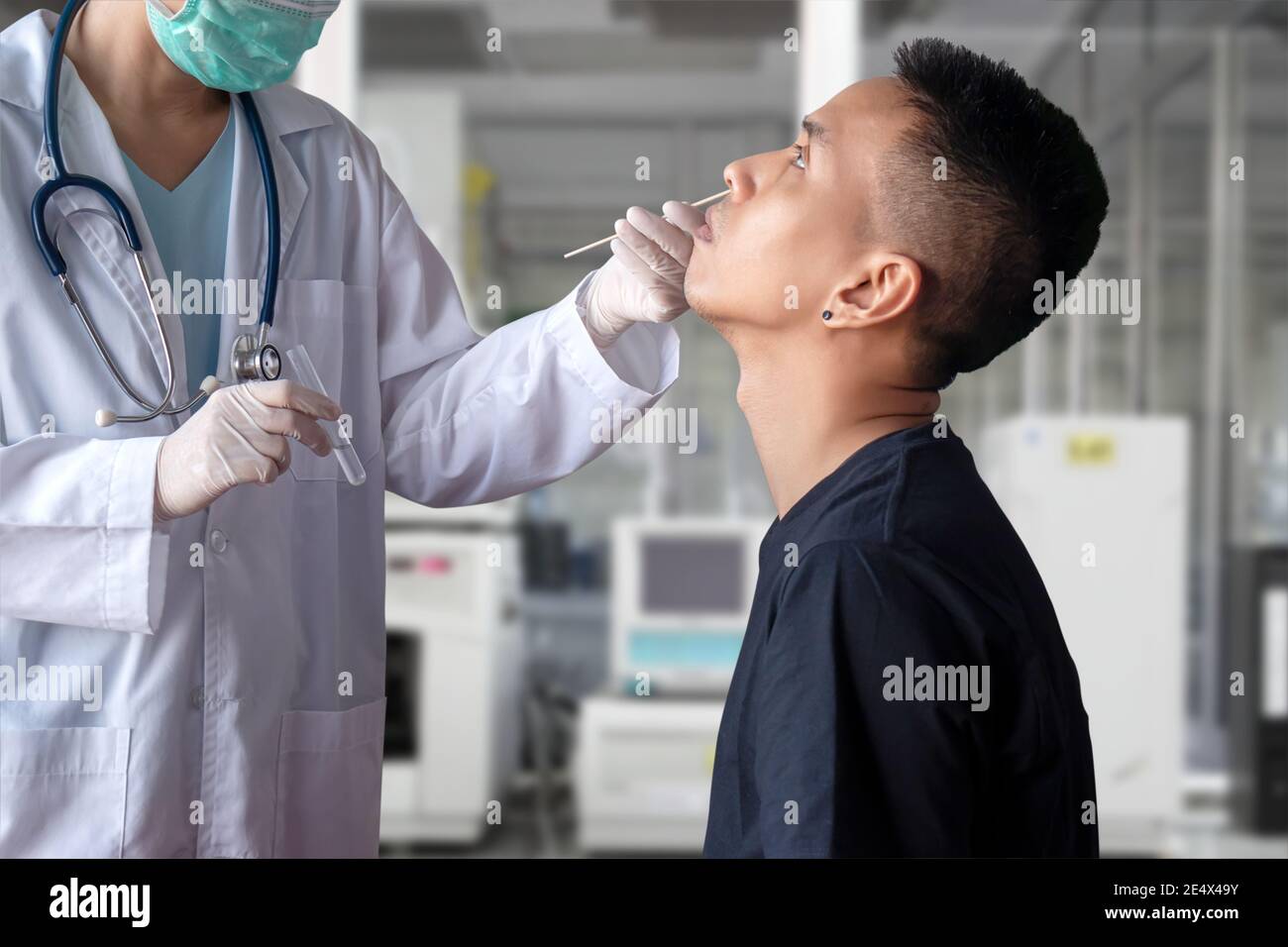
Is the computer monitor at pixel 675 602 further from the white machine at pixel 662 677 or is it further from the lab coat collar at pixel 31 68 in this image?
the lab coat collar at pixel 31 68

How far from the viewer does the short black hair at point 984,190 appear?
89cm

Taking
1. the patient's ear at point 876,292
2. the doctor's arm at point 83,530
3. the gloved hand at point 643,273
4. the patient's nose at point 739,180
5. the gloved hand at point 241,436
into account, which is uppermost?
the patient's nose at point 739,180

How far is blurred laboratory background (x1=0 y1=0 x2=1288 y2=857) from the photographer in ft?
11.1

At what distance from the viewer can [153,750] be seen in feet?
3.18

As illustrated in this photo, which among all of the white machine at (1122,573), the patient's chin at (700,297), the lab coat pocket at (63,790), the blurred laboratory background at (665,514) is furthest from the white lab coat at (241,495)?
the white machine at (1122,573)

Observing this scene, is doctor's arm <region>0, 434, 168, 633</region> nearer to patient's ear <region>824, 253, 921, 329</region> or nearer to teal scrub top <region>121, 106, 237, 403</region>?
teal scrub top <region>121, 106, 237, 403</region>

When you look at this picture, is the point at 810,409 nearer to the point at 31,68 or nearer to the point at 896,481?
the point at 896,481

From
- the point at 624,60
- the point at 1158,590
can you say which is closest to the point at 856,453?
the point at 1158,590

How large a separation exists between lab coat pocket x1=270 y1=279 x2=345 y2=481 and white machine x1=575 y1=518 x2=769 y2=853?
90.3 inches

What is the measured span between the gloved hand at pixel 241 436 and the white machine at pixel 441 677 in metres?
2.57

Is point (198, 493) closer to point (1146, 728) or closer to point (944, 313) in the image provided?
point (944, 313)

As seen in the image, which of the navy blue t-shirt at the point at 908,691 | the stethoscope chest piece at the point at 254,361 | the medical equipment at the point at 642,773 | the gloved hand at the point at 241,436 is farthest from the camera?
the medical equipment at the point at 642,773

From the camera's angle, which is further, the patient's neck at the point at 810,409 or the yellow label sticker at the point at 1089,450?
the yellow label sticker at the point at 1089,450

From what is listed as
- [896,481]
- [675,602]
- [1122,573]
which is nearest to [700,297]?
[896,481]
